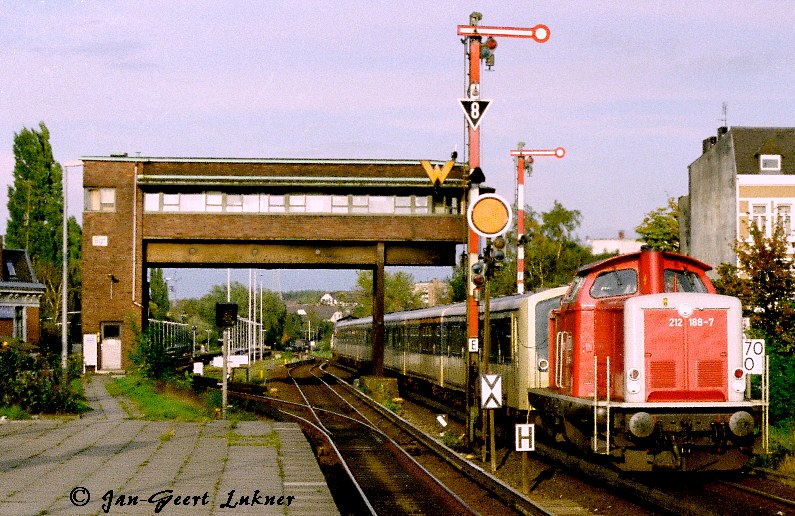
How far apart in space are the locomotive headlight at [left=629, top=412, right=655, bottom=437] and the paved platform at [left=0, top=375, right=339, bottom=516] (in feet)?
14.8

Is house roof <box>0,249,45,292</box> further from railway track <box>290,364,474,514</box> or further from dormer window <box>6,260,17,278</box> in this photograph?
railway track <box>290,364,474,514</box>

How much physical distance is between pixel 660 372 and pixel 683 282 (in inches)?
65.2

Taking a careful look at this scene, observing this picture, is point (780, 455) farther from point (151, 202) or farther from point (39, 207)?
point (39, 207)

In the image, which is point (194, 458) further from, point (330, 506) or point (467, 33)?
point (467, 33)

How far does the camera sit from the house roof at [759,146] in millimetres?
46875

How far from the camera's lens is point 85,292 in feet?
135

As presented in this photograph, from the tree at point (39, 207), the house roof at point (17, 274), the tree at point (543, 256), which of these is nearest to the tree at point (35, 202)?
the tree at point (39, 207)

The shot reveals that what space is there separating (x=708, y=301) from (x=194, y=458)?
9.29 metres

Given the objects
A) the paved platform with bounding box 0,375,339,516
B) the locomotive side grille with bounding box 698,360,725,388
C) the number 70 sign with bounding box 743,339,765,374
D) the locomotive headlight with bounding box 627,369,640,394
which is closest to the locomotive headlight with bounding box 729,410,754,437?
the locomotive side grille with bounding box 698,360,725,388

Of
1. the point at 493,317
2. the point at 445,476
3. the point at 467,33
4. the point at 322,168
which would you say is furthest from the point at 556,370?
the point at 322,168

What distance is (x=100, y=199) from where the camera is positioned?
136ft

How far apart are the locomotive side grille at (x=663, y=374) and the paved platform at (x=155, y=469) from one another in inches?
206

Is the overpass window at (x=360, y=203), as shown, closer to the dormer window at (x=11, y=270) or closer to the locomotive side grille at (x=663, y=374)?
the dormer window at (x=11, y=270)

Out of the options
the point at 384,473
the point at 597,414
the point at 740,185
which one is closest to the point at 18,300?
the point at 740,185
